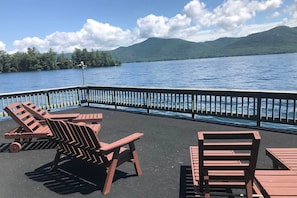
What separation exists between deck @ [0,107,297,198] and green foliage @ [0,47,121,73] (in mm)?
56225

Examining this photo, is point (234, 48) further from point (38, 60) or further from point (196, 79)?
point (196, 79)

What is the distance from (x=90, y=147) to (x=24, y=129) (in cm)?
238

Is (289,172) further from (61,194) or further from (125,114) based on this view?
(125,114)

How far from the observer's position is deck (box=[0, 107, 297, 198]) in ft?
10.3

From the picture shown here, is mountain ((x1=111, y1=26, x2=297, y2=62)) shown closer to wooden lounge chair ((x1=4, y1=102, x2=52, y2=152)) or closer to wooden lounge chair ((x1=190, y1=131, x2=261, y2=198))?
wooden lounge chair ((x1=4, y1=102, x2=52, y2=152))

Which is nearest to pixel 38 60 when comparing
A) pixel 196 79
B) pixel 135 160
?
pixel 196 79

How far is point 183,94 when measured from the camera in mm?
7203

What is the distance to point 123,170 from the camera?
3.77 meters

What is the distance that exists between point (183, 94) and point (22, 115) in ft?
13.7

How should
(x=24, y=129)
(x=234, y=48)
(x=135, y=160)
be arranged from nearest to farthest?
1. (x=135, y=160)
2. (x=24, y=129)
3. (x=234, y=48)

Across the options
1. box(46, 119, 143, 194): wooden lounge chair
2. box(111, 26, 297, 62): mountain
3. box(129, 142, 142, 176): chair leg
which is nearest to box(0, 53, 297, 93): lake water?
box(129, 142, 142, 176): chair leg

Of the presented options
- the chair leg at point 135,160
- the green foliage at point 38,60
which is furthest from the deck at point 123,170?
the green foliage at point 38,60

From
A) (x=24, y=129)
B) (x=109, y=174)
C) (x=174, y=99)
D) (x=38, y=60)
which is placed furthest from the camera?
(x=38, y=60)

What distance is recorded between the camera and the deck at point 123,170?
3.15m
